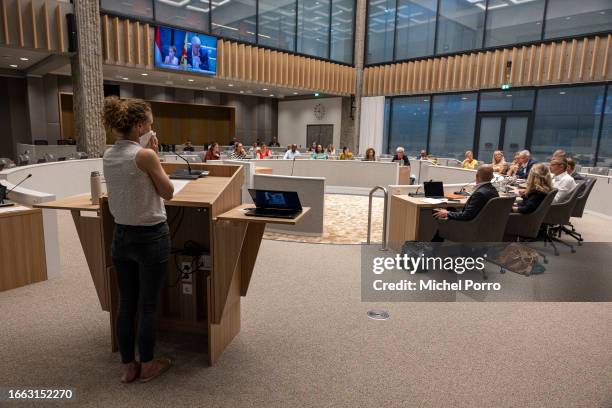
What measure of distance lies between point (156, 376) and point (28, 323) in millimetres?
1432

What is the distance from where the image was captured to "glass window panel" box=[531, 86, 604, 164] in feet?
35.2

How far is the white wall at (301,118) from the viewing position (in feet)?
55.7

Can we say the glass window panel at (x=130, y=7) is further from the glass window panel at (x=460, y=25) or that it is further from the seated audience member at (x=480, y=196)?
the seated audience member at (x=480, y=196)

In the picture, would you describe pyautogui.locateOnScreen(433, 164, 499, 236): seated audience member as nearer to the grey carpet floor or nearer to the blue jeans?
the grey carpet floor

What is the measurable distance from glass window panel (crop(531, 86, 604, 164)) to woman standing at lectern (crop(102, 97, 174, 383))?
1200 centimetres

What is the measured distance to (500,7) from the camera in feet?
40.3

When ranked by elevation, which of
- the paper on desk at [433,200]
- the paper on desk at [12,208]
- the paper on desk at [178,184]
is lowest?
the paper on desk at [12,208]

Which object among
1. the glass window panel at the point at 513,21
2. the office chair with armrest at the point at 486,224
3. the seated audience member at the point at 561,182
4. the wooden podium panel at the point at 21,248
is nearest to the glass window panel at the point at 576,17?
the glass window panel at the point at 513,21

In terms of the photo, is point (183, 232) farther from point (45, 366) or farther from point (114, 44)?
point (114, 44)

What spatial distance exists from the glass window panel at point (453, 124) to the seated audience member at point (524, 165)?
5.93 meters

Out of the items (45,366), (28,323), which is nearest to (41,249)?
(28,323)

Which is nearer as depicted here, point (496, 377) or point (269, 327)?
point (496, 377)

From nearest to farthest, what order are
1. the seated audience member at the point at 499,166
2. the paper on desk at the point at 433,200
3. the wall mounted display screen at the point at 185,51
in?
the paper on desk at the point at 433,200
the seated audience member at the point at 499,166
the wall mounted display screen at the point at 185,51

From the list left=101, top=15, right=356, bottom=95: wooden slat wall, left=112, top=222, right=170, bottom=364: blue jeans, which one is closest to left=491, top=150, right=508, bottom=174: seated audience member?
left=112, top=222, right=170, bottom=364: blue jeans
